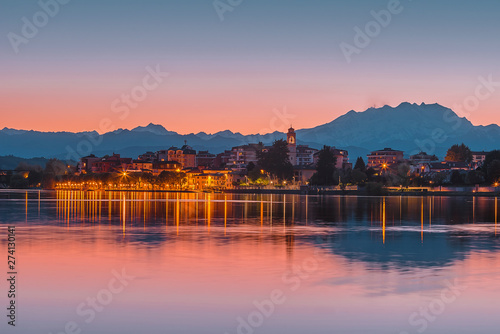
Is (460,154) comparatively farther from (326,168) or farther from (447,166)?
(326,168)

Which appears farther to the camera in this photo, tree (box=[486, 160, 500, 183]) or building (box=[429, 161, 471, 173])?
building (box=[429, 161, 471, 173])

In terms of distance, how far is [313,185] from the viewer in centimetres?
14175

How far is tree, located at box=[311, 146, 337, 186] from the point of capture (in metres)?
137

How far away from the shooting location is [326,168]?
138m

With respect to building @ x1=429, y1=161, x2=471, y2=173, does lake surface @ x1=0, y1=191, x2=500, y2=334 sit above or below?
below

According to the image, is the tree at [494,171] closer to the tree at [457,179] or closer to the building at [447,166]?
the tree at [457,179]

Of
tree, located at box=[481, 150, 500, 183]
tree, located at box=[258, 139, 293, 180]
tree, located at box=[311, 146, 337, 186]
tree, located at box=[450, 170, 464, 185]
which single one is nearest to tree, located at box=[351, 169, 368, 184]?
tree, located at box=[311, 146, 337, 186]

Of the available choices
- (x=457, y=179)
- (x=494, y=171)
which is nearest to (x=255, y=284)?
(x=494, y=171)

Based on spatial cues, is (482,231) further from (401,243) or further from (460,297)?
(460,297)

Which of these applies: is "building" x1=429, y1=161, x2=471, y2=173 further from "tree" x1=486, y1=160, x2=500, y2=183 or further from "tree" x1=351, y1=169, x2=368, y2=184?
"tree" x1=486, y1=160, x2=500, y2=183

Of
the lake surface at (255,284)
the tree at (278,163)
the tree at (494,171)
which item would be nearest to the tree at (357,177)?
the tree at (278,163)

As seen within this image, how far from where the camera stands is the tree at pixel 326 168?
137000 mm

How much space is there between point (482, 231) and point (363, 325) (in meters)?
22.0

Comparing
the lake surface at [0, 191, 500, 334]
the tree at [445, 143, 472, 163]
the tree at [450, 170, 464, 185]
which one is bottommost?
the lake surface at [0, 191, 500, 334]
